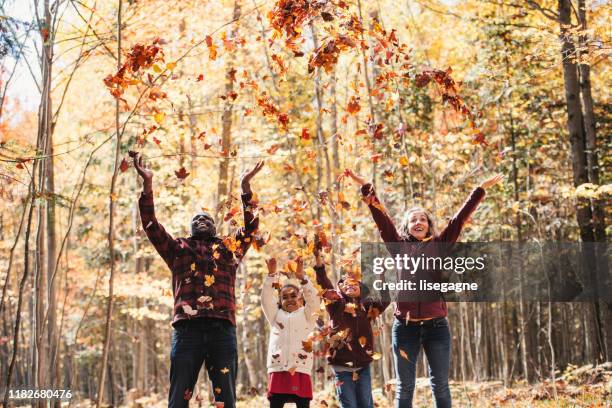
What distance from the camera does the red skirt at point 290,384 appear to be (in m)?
4.32

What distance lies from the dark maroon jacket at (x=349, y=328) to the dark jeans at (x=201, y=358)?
2.60 feet

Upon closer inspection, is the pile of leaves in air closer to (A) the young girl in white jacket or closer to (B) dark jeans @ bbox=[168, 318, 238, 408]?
(B) dark jeans @ bbox=[168, 318, 238, 408]

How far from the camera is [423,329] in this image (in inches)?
155

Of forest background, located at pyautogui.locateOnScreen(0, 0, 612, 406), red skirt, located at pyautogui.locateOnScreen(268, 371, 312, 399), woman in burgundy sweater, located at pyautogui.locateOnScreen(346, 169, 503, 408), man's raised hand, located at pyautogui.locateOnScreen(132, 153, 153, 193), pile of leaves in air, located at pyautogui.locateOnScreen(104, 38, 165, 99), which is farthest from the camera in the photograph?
forest background, located at pyautogui.locateOnScreen(0, 0, 612, 406)

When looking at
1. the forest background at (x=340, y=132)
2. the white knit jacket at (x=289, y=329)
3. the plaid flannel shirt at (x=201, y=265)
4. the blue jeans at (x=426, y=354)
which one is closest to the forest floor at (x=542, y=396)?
the forest background at (x=340, y=132)

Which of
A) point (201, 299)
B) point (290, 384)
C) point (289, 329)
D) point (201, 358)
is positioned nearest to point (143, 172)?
point (201, 299)

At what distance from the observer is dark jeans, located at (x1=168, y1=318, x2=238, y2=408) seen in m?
3.64

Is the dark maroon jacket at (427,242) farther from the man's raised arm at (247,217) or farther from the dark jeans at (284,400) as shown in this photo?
the dark jeans at (284,400)

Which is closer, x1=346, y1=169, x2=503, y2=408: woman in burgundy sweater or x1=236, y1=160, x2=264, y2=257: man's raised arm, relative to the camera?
x1=346, y1=169, x2=503, y2=408: woman in burgundy sweater

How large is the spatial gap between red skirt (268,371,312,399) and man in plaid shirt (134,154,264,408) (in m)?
0.65

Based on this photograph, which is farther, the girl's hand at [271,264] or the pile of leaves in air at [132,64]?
the girl's hand at [271,264]

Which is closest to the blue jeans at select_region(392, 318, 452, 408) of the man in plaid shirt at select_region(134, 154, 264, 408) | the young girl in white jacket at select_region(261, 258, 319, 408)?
the young girl in white jacket at select_region(261, 258, 319, 408)

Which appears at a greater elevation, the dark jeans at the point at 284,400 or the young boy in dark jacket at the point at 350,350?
the young boy in dark jacket at the point at 350,350

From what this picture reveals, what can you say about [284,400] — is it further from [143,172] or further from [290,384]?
[143,172]
